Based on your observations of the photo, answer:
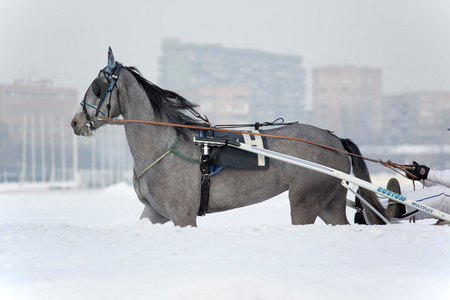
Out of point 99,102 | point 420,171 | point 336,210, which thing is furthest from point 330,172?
point 99,102

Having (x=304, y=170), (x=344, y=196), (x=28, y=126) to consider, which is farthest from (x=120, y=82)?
(x=28, y=126)

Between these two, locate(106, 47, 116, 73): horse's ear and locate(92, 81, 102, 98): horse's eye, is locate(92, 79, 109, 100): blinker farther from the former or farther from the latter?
locate(106, 47, 116, 73): horse's ear

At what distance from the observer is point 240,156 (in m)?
5.07

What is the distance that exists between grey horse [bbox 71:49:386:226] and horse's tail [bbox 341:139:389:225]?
1.32 feet

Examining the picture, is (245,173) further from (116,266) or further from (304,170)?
(116,266)

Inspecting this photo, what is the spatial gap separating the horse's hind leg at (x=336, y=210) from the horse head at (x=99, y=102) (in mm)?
2494

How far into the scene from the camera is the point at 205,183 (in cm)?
492

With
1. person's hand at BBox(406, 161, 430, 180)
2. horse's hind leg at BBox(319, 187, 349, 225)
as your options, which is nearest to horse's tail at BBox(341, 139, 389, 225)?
horse's hind leg at BBox(319, 187, 349, 225)

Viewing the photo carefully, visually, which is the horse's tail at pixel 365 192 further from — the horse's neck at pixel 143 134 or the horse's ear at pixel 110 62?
the horse's ear at pixel 110 62

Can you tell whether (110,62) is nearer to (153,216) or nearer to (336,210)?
(153,216)

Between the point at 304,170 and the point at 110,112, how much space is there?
197 cm

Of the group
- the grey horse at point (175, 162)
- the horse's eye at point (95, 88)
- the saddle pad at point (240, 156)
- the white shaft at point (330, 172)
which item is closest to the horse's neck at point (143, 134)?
the grey horse at point (175, 162)

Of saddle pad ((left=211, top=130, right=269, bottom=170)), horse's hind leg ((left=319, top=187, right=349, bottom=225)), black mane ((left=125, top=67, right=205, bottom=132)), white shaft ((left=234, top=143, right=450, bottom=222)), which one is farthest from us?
Answer: horse's hind leg ((left=319, top=187, right=349, bottom=225))

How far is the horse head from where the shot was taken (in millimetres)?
4941
